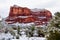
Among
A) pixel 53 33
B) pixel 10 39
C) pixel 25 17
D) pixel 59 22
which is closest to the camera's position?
pixel 53 33

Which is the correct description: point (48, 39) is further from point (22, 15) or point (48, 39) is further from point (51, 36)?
point (22, 15)

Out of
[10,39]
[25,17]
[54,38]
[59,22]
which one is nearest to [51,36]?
[54,38]

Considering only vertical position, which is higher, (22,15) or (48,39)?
(48,39)

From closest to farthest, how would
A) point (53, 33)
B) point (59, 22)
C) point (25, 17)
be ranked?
point (53, 33) < point (59, 22) < point (25, 17)

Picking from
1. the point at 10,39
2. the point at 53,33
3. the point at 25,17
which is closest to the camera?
the point at 53,33

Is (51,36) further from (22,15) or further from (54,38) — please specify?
(22,15)

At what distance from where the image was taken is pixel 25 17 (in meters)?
99.1

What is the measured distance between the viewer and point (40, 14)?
104 m

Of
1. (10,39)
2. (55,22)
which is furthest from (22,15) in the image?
(55,22)

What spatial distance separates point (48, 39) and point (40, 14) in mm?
91131

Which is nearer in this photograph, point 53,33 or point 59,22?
point 53,33

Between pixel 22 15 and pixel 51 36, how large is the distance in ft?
302

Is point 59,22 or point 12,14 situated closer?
point 59,22

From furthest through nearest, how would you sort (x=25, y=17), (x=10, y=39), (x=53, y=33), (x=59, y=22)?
1. (x=25, y=17)
2. (x=10, y=39)
3. (x=59, y=22)
4. (x=53, y=33)
